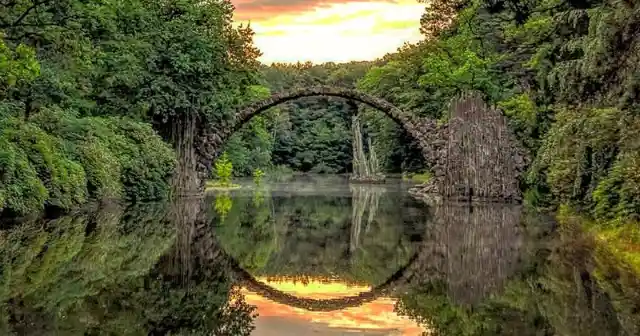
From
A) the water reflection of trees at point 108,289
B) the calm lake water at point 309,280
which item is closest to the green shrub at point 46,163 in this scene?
the calm lake water at point 309,280

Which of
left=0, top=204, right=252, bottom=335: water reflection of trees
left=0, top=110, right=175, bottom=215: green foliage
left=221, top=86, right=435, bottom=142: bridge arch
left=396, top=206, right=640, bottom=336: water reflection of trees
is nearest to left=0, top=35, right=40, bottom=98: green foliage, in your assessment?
left=0, top=110, right=175, bottom=215: green foliage

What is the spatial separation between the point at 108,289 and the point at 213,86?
82.9ft

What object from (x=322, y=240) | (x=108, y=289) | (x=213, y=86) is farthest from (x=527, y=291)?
(x=213, y=86)

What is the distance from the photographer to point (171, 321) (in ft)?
27.1

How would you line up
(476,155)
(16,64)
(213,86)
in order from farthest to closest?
(213,86), (476,155), (16,64)

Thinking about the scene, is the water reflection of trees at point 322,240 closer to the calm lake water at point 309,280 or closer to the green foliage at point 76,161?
the calm lake water at point 309,280

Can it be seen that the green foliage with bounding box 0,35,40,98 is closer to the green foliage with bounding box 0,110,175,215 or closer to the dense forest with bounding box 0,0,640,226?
the dense forest with bounding box 0,0,640,226

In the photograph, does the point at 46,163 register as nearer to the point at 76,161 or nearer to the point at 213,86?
the point at 76,161

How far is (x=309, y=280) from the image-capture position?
12.1 metres

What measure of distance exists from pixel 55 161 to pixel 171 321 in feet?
54.2

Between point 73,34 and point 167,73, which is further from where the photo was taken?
point 167,73

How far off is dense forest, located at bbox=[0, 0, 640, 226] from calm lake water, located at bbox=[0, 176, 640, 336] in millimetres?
2213

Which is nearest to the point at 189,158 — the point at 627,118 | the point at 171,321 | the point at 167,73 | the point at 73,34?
the point at 167,73

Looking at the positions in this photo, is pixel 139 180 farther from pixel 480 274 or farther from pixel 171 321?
pixel 171 321
